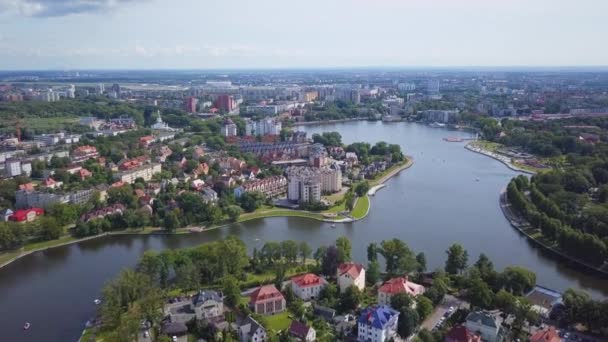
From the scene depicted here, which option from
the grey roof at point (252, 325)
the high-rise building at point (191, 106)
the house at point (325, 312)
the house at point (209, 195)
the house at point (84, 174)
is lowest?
the house at point (325, 312)

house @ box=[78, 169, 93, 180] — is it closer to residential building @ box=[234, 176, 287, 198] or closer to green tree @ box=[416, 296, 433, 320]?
residential building @ box=[234, 176, 287, 198]

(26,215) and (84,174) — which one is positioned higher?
(84,174)

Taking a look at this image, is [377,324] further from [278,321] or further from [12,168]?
[12,168]

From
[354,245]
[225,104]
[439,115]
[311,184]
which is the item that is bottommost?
[354,245]

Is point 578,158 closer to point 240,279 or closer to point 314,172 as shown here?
point 314,172

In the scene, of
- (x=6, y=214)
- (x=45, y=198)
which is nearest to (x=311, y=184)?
(x=45, y=198)

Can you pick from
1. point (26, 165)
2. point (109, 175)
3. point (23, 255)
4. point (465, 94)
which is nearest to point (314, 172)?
point (109, 175)

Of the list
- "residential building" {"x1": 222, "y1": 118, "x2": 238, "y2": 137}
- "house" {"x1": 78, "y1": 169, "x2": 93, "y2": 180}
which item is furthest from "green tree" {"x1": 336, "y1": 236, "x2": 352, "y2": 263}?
"residential building" {"x1": 222, "y1": 118, "x2": 238, "y2": 137}

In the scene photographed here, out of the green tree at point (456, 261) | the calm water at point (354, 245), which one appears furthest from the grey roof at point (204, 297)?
the green tree at point (456, 261)

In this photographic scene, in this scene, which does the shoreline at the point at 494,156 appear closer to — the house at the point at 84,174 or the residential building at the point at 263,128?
the residential building at the point at 263,128
